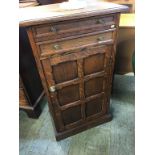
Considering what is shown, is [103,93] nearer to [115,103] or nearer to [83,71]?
[83,71]

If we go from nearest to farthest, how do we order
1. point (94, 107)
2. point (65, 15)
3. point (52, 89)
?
point (65, 15) → point (52, 89) → point (94, 107)

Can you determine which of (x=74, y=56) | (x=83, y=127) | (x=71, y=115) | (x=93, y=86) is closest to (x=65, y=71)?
(x=74, y=56)

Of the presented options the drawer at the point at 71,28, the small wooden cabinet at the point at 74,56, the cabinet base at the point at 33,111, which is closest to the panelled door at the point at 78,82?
the small wooden cabinet at the point at 74,56

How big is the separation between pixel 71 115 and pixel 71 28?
69 cm

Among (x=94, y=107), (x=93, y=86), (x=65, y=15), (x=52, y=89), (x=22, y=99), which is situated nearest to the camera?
(x=65, y=15)

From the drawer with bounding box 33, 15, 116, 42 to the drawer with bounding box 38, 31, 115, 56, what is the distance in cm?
4

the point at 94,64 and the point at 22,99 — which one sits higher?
the point at 94,64

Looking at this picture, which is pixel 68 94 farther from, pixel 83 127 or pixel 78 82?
pixel 83 127

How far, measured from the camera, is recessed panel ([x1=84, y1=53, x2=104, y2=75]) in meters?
1.13

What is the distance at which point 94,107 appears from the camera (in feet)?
4.62

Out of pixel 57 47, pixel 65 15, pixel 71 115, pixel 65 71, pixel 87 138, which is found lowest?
pixel 87 138

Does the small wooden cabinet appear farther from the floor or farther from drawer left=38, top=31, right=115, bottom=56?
the floor

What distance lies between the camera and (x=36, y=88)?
167 centimetres
